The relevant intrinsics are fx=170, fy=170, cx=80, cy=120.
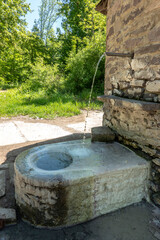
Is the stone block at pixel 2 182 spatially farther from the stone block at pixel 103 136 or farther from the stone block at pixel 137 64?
the stone block at pixel 137 64

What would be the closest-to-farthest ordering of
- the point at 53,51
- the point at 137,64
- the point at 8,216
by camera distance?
the point at 8,216 → the point at 137,64 → the point at 53,51

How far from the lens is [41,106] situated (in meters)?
6.36

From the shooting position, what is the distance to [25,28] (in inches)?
394

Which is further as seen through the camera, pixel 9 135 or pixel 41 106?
pixel 41 106

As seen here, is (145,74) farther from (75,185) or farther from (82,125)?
(82,125)

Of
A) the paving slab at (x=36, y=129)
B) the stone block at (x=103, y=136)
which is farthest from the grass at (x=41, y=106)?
the stone block at (x=103, y=136)

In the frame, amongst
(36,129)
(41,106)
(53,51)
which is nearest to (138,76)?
(36,129)

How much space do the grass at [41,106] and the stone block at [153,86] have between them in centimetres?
395

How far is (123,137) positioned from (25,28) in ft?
33.5

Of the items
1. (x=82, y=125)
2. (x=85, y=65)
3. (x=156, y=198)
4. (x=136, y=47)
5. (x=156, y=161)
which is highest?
(x=85, y=65)

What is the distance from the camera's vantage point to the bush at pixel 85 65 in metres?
8.46

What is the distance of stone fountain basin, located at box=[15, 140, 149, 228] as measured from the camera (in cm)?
159

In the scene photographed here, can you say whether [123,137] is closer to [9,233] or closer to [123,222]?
[123,222]

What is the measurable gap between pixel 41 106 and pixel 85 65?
12.2 ft
